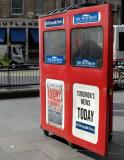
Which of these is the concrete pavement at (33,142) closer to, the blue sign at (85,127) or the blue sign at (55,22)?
the blue sign at (85,127)

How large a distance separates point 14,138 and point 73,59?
2.10 m

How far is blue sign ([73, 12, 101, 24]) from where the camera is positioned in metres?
7.00

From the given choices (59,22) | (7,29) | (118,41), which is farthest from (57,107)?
(7,29)

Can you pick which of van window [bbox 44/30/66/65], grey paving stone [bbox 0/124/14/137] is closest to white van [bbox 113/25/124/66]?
grey paving stone [bbox 0/124/14/137]

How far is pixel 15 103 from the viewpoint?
45.3ft

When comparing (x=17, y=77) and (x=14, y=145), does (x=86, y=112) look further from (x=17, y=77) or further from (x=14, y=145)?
(x=17, y=77)

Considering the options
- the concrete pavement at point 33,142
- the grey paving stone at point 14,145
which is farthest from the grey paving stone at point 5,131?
the grey paving stone at point 14,145

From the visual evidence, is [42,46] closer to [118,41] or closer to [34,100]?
[34,100]

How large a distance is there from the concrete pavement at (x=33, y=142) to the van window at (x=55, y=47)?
141 cm

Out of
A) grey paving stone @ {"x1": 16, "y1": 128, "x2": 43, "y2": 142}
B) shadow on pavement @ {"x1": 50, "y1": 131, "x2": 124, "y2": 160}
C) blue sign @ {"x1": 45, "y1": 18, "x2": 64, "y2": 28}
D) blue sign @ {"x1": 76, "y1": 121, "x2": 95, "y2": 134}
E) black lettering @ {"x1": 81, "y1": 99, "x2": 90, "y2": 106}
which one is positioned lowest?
shadow on pavement @ {"x1": 50, "y1": 131, "x2": 124, "y2": 160}

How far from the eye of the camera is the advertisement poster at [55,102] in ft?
26.9

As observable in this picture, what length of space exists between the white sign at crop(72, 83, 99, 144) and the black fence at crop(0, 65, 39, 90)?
8.34 m

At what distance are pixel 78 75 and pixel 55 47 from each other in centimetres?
102

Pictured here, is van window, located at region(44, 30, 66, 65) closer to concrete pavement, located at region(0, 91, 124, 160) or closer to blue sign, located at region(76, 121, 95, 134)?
blue sign, located at region(76, 121, 95, 134)
